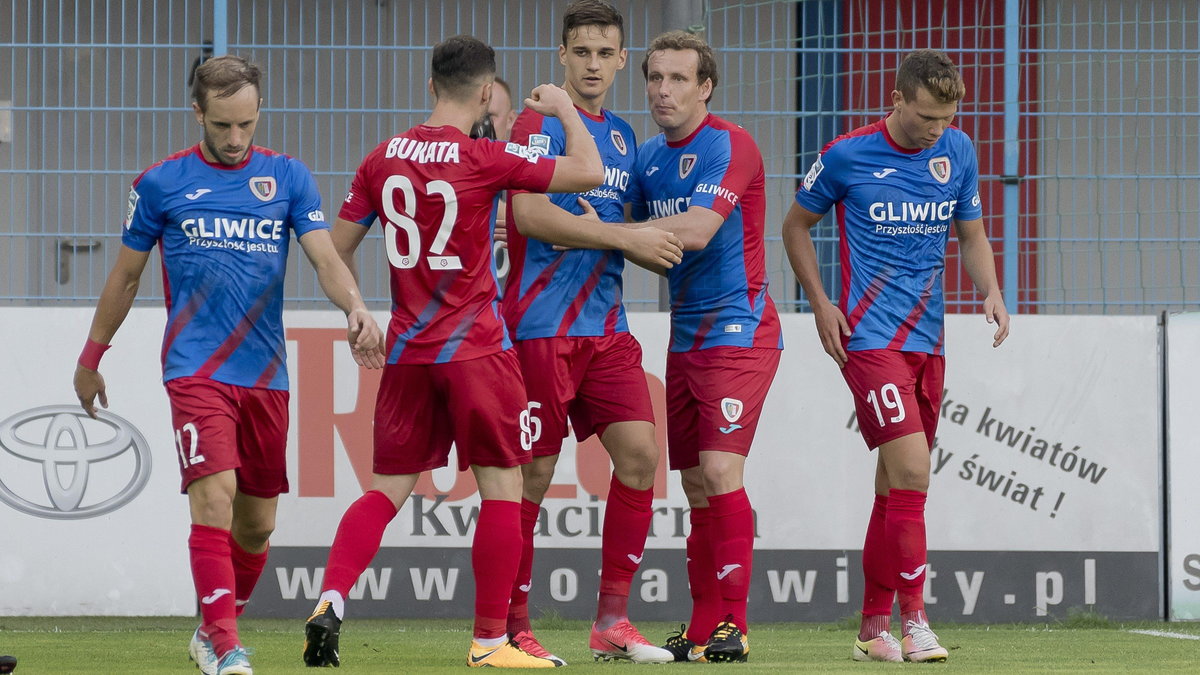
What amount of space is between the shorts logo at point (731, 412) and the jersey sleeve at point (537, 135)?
96 centimetres

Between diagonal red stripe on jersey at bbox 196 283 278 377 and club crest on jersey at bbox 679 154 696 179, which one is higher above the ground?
club crest on jersey at bbox 679 154 696 179

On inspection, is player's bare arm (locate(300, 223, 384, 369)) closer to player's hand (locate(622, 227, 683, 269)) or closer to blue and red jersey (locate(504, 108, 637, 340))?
blue and red jersey (locate(504, 108, 637, 340))

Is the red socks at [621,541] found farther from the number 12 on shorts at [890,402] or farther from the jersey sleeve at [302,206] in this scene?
the jersey sleeve at [302,206]

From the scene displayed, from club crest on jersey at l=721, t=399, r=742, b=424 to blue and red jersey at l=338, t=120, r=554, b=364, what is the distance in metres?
0.84

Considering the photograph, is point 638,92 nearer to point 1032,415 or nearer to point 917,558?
point 1032,415

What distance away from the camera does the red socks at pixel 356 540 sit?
4.75 m

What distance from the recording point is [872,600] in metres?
5.56

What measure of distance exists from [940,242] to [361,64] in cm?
344

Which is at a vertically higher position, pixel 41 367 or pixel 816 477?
pixel 41 367

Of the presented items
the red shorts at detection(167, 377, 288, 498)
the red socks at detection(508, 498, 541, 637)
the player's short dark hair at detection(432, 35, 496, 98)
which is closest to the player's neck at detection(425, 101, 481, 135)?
the player's short dark hair at detection(432, 35, 496, 98)

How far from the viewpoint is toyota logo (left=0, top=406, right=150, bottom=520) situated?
7.34 meters

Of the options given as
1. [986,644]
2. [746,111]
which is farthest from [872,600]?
[746,111]

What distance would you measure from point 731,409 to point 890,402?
53 cm

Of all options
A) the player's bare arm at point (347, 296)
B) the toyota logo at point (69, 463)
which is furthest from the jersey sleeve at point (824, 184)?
the toyota logo at point (69, 463)
